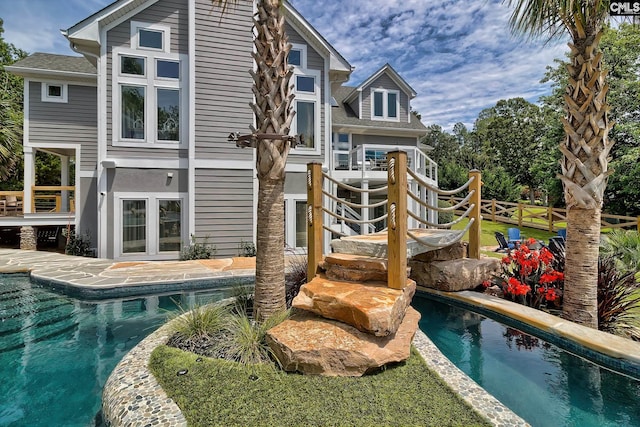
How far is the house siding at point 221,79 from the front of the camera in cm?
1129

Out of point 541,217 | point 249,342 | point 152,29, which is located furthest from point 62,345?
point 541,217

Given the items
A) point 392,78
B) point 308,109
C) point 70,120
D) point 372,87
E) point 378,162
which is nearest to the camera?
point 308,109

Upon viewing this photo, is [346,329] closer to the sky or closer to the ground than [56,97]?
closer to the ground

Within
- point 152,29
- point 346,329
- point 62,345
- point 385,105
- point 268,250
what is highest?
point 385,105

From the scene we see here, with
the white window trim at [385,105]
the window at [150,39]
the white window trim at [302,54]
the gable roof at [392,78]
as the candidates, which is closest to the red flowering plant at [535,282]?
the white window trim at [302,54]

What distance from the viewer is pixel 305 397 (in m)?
2.92

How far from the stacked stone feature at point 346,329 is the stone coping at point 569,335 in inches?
80.9

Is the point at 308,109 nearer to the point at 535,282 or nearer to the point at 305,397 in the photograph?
the point at 535,282

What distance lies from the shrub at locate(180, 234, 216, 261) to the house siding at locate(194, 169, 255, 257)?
227 millimetres

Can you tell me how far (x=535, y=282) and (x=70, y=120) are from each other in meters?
16.4

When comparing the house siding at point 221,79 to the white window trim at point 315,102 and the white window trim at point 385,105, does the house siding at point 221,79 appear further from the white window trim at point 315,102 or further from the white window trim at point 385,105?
the white window trim at point 385,105

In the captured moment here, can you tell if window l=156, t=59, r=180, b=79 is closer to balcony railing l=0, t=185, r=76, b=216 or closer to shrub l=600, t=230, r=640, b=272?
balcony railing l=0, t=185, r=76, b=216

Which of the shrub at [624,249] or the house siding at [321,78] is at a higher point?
the house siding at [321,78]

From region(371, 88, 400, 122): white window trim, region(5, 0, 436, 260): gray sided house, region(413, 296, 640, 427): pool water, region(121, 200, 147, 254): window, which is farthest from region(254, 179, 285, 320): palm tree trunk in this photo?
region(371, 88, 400, 122): white window trim
